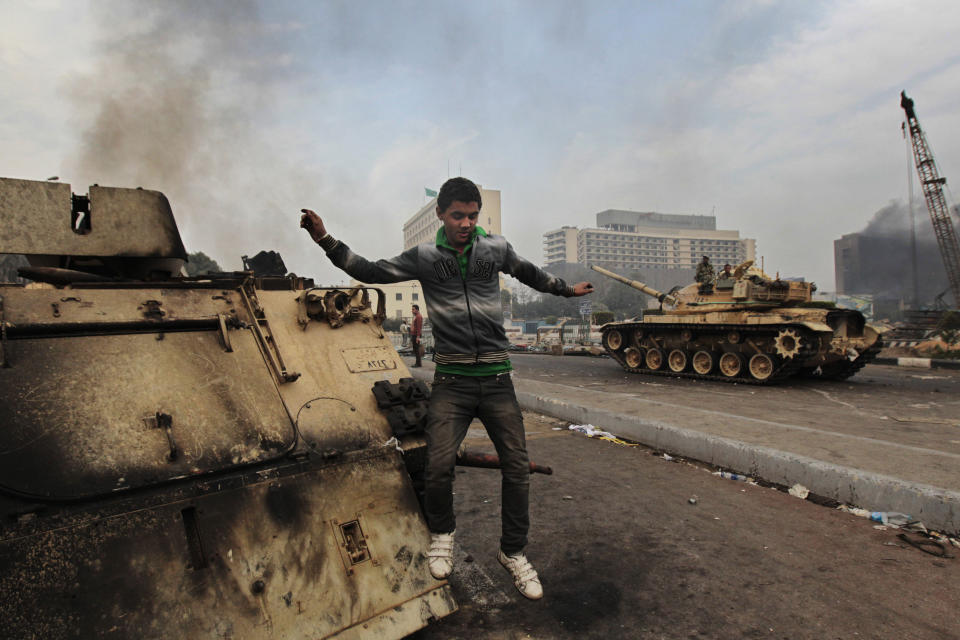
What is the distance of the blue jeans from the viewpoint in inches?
98.6

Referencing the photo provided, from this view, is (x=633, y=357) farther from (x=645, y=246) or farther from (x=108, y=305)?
(x=645, y=246)

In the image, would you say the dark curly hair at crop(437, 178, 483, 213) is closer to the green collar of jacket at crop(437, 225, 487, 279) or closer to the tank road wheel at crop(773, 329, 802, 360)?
the green collar of jacket at crop(437, 225, 487, 279)

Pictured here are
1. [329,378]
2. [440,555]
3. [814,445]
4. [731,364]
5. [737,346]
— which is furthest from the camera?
[731,364]

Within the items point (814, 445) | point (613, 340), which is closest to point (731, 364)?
point (613, 340)

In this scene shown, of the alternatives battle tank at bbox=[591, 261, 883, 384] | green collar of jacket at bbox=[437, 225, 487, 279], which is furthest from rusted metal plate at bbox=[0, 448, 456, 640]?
battle tank at bbox=[591, 261, 883, 384]

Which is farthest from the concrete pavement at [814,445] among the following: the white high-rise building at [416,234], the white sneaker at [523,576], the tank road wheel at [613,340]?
the white high-rise building at [416,234]

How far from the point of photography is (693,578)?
2859mm

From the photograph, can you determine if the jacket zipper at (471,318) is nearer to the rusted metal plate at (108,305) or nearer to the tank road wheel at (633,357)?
the rusted metal plate at (108,305)

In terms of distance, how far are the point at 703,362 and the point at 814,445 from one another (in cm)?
766

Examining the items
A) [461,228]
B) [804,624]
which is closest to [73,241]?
[461,228]

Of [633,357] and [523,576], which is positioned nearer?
[523,576]

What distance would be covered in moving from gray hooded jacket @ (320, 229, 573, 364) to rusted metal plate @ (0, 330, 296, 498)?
2.42 ft

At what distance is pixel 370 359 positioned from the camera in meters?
3.16

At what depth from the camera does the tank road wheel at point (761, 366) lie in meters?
10.8
